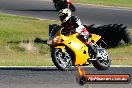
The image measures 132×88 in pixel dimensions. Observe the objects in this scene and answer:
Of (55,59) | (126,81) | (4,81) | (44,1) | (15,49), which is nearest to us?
(126,81)

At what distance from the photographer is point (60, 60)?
830cm

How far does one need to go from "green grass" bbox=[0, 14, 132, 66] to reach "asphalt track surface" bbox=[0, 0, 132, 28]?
2.67 metres

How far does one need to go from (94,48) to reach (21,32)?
14.6m

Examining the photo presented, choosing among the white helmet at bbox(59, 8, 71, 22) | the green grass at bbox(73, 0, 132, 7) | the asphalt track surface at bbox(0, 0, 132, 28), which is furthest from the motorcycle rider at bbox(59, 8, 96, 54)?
the green grass at bbox(73, 0, 132, 7)

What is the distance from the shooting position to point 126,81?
286 centimetres

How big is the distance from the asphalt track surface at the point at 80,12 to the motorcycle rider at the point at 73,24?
18.0 metres

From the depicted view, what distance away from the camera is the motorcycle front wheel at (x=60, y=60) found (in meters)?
8.29

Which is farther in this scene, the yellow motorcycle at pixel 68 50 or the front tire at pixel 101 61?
the front tire at pixel 101 61

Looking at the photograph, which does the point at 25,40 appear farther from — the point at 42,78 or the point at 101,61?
the point at 42,78

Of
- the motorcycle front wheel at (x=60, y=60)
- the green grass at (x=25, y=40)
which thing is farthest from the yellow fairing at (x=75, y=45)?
the green grass at (x=25, y=40)

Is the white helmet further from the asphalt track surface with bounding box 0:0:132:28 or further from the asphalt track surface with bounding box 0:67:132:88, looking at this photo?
the asphalt track surface with bounding box 0:0:132:28

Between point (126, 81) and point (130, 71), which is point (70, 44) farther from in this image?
point (126, 81)

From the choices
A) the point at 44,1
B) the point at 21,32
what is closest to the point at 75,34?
the point at 21,32

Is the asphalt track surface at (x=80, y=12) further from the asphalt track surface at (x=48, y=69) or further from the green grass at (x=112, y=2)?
the green grass at (x=112, y=2)
